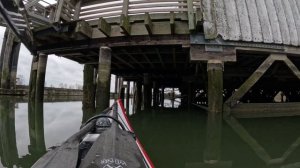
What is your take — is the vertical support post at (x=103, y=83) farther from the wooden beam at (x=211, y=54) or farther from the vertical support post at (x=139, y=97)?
the vertical support post at (x=139, y=97)

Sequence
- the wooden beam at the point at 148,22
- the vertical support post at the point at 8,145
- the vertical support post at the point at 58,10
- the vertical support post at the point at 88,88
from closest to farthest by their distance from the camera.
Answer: the vertical support post at the point at 8,145 < the wooden beam at the point at 148,22 < the vertical support post at the point at 58,10 < the vertical support post at the point at 88,88

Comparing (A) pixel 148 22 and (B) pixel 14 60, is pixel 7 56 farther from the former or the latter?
(A) pixel 148 22

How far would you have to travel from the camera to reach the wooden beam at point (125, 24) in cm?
756

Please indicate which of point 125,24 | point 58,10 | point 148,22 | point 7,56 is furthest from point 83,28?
point 7,56

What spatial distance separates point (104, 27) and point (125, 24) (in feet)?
2.36

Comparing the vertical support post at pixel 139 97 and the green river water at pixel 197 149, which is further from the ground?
the vertical support post at pixel 139 97

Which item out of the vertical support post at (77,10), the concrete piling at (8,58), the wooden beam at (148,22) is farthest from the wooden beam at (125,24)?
the concrete piling at (8,58)

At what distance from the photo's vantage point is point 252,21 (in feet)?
28.1

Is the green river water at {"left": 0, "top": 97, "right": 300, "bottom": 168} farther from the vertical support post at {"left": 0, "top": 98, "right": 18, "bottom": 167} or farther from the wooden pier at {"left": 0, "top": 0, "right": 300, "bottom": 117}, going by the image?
the wooden pier at {"left": 0, "top": 0, "right": 300, "bottom": 117}

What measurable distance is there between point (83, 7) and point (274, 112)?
784 centimetres

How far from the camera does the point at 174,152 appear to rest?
4801mm

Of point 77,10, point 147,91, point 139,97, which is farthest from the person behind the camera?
point 139,97

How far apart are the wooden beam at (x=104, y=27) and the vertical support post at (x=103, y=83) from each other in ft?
2.49

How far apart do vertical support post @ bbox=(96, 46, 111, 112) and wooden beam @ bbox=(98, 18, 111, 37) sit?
76cm
